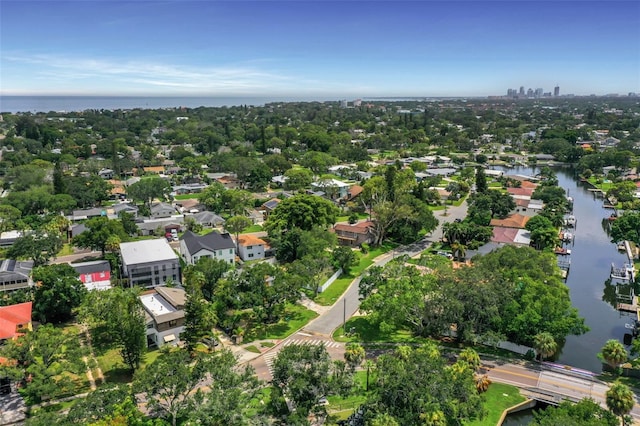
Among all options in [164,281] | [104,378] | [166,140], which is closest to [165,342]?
[104,378]

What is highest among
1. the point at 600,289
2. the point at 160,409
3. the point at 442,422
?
the point at 442,422

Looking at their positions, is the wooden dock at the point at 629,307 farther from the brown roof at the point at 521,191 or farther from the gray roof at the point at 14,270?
the gray roof at the point at 14,270

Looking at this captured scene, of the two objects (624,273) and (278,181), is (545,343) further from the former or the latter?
(278,181)

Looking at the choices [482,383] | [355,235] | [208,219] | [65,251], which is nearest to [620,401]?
[482,383]

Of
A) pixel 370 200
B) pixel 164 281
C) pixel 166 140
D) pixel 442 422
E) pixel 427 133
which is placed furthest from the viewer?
pixel 427 133

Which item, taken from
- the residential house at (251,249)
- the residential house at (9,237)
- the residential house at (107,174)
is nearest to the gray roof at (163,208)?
the residential house at (9,237)

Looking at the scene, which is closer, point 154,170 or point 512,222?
point 512,222

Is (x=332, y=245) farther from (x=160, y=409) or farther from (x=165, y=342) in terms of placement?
(x=160, y=409)
